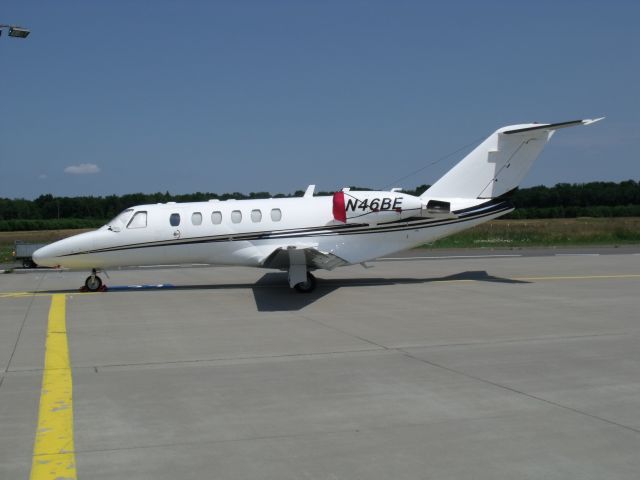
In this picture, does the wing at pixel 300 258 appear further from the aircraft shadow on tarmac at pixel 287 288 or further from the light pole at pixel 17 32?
the light pole at pixel 17 32

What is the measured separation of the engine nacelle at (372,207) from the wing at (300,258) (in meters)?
1.38

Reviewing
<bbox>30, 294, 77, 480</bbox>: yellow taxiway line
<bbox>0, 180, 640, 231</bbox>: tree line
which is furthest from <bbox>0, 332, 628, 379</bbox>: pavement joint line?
<bbox>0, 180, 640, 231</bbox>: tree line

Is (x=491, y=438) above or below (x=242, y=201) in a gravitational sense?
below

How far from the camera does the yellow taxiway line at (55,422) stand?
5.33 meters

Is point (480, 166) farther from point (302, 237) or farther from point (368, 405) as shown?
point (368, 405)

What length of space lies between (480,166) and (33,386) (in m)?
13.9

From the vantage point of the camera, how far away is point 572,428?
6105 millimetres

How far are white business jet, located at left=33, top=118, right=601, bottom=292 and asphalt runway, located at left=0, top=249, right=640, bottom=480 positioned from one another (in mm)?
2174

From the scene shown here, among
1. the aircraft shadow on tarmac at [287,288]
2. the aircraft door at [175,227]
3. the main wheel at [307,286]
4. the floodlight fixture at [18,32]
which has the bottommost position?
the aircraft shadow on tarmac at [287,288]

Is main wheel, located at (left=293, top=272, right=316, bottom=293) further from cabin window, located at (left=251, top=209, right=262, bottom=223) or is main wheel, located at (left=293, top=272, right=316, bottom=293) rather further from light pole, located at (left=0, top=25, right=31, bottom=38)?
light pole, located at (left=0, top=25, right=31, bottom=38)

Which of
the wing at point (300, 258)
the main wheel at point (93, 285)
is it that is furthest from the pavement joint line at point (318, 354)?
the main wheel at point (93, 285)

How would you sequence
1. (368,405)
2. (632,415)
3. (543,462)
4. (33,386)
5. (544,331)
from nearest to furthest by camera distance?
(543,462), (632,415), (368,405), (33,386), (544,331)

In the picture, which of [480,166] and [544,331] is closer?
[544,331]

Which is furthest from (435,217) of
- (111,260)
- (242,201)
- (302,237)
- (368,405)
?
(368,405)
